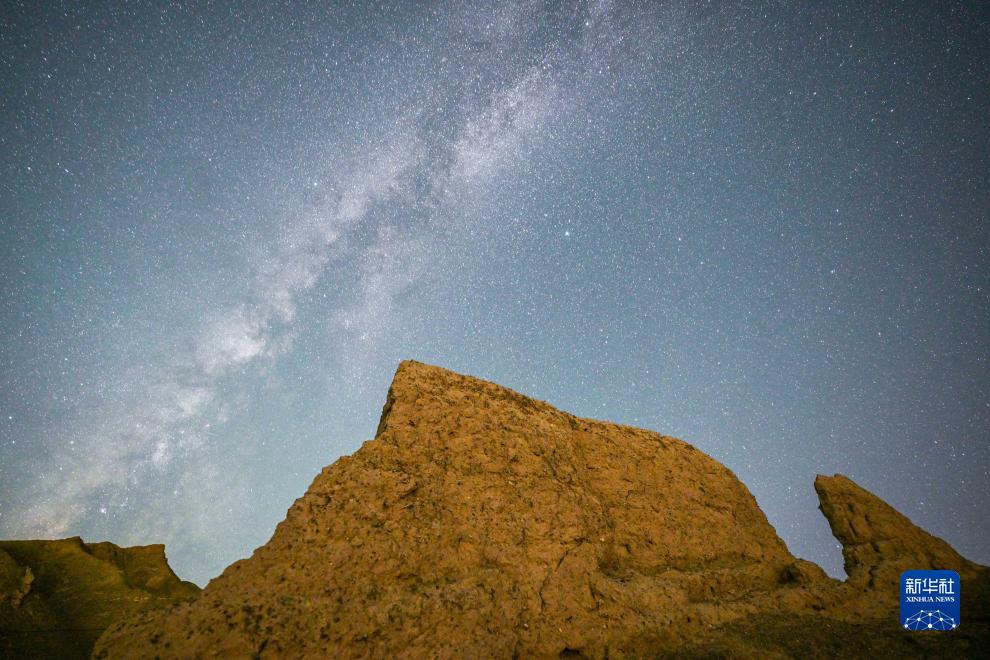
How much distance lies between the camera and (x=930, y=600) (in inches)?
265

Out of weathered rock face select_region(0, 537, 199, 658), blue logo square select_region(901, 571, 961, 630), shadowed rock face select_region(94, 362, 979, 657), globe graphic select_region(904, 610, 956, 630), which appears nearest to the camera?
shadowed rock face select_region(94, 362, 979, 657)

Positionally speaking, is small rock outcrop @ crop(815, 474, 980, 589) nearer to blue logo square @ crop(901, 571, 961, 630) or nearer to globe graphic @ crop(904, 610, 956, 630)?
blue logo square @ crop(901, 571, 961, 630)

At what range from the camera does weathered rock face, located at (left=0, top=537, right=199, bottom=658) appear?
7.27 m

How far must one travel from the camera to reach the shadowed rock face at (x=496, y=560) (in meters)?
4.55

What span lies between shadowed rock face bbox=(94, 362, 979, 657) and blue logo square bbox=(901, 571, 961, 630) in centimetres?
31

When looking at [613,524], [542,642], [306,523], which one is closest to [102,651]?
[306,523]

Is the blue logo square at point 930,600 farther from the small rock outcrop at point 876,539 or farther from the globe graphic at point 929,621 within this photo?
the small rock outcrop at point 876,539

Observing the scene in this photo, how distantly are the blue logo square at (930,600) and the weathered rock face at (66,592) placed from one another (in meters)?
12.3

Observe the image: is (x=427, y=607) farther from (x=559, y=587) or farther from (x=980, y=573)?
(x=980, y=573)

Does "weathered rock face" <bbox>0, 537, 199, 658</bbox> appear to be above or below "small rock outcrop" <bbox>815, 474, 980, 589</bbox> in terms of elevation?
below

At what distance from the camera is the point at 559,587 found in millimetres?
5625

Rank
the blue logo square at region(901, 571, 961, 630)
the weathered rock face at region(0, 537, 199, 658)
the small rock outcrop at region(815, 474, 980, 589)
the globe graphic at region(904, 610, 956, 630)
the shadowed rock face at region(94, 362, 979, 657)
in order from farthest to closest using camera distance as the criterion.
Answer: the small rock outcrop at region(815, 474, 980, 589) < the weathered rock face at region(0, 537, 199, 658) < the blue logo square at region(901, 571, 961, 630) < the globe graphic at region(904, 610, 956, 630) < the shadowed rock face at region(94, 362, 979, 657)

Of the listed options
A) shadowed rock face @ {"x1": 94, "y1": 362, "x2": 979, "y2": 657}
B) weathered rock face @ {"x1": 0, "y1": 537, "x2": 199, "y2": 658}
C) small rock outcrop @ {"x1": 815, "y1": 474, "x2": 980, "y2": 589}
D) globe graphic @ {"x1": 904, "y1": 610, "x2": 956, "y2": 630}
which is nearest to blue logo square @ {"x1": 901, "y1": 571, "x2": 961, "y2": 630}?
globe graphic @ {"x1": 904, "y1": 610, "x2": 956, "y2": 630}

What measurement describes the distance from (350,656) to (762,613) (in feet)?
19.3
